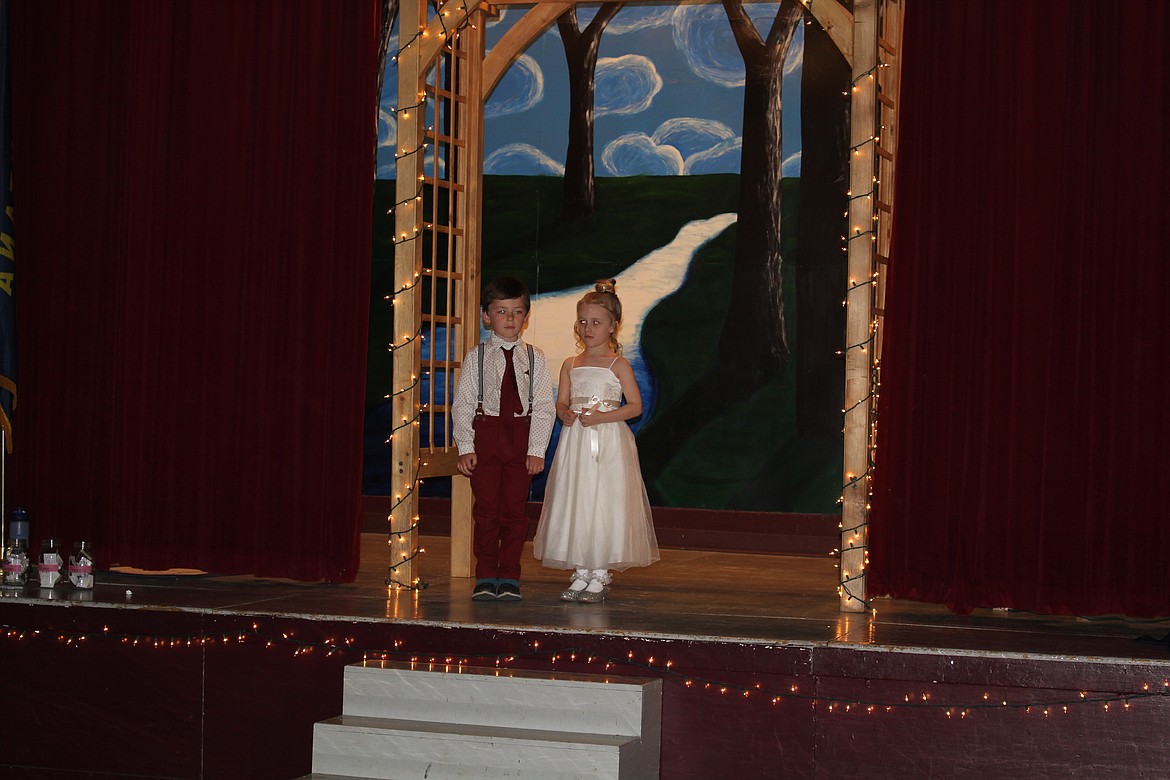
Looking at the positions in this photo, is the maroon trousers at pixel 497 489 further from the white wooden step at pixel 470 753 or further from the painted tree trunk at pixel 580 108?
the painted tree trunk at pixel 580 108

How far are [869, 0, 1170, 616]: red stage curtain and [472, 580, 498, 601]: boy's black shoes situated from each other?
144 centimetres

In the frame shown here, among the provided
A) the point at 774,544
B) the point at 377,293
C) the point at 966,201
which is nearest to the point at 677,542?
the point at 774,544

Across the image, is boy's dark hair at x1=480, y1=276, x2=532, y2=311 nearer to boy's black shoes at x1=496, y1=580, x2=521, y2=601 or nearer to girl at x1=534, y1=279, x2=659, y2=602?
girl at x1=534, y1=279, x2=659, y2=602

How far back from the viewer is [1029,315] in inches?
195

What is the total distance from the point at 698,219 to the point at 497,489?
3204mm

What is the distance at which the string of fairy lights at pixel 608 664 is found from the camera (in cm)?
412

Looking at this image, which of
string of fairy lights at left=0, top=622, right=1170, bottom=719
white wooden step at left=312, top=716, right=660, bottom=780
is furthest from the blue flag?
white wooden step at left=312, top=716, right=660, bottom=780

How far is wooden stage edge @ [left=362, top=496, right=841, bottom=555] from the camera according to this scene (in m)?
7.68

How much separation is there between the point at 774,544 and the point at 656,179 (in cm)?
224

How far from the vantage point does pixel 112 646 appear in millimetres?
4902

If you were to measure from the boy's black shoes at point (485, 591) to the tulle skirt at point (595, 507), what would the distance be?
0.23 meters

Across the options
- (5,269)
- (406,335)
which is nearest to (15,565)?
(5,269)

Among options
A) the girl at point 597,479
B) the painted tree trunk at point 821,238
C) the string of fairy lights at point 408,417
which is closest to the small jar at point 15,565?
the string of fairy lights at point 408,417

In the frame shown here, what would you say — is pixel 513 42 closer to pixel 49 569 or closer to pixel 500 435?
pixel 500 435
